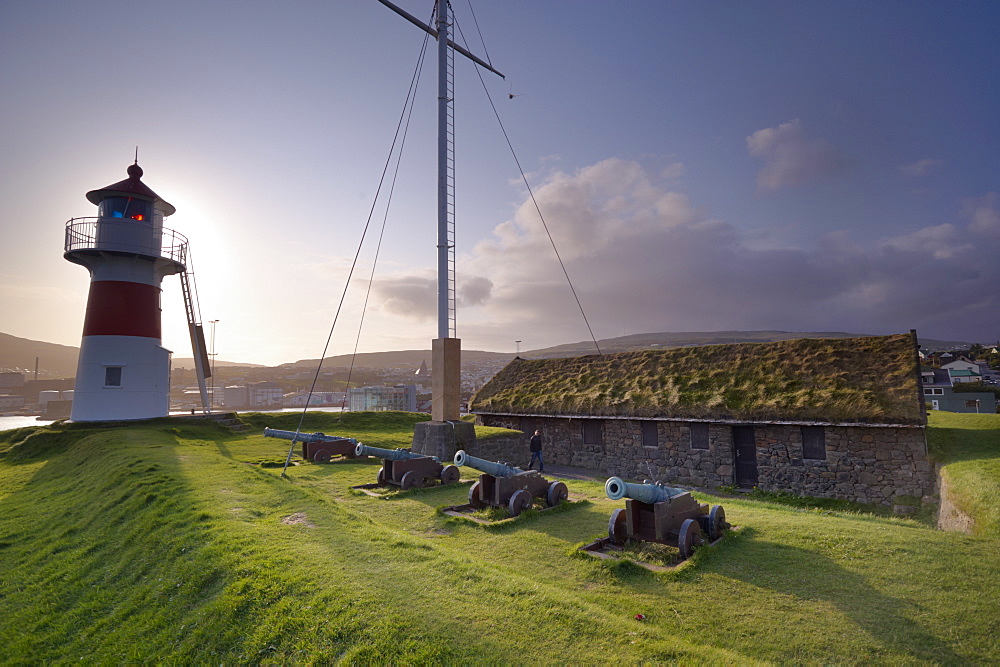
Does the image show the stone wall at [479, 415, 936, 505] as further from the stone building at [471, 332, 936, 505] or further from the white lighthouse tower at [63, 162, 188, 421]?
the white lighthouse tower at [63, 162, 188, 421]

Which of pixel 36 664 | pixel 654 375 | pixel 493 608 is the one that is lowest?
pixel 36 664

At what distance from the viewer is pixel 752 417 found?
695 inches

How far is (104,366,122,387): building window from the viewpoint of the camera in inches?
836

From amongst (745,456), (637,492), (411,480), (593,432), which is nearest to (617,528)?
(637,492)

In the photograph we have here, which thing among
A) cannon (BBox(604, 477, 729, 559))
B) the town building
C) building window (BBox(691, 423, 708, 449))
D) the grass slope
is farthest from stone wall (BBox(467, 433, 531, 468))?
the town building

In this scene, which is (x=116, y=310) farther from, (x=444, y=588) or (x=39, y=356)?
(x=39, y=356)

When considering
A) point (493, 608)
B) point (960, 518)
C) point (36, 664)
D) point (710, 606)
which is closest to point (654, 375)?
point (960, 518)

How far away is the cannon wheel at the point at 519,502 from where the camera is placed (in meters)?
9.70

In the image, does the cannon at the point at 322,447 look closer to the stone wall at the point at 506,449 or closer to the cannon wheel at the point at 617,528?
the stone wall at the point at 506,449

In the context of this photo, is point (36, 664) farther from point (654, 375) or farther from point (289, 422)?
point (654, 375)

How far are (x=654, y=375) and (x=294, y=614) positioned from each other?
19878 mm

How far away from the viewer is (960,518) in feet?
35.0

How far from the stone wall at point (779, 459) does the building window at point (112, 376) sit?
1793 centimetres

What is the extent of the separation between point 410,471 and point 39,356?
685 feet
